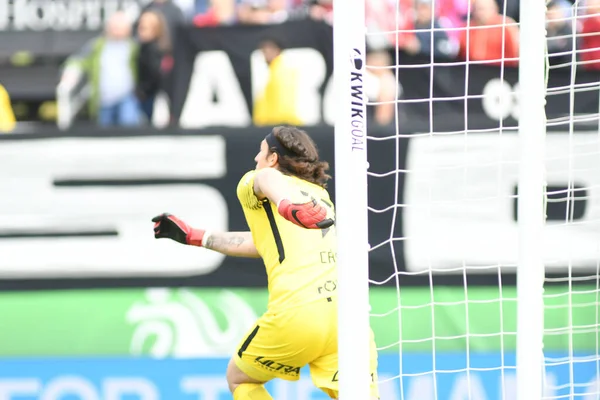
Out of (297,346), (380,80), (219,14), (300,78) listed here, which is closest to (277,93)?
(300,78)

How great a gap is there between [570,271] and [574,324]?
54 centimetres

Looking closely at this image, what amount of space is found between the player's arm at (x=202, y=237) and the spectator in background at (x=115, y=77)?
9.24 feet

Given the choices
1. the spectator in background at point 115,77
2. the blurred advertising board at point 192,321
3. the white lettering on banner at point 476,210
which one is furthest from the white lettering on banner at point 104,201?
the white lettering on banner at point 476,210

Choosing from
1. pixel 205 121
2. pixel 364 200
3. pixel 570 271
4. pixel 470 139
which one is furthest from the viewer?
pixel 205 121

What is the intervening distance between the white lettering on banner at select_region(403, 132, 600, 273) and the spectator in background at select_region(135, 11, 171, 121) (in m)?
2.37

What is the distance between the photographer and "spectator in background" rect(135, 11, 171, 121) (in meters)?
7.95

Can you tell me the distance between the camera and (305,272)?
4.63 metres

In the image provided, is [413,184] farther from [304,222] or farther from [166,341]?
[304,222]

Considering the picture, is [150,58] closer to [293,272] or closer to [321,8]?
[321,8]

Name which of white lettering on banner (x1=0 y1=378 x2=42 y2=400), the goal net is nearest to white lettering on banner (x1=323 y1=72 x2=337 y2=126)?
the goal net

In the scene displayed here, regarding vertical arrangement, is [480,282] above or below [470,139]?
below

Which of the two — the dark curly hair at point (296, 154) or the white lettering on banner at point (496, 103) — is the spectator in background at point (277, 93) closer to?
the white lettering on banner at point (496, 103)

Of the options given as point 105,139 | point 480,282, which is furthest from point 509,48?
point 105,139

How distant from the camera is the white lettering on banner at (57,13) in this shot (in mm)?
10586
